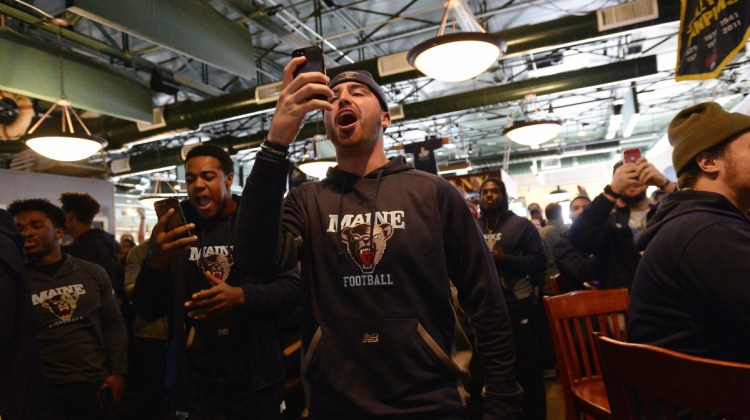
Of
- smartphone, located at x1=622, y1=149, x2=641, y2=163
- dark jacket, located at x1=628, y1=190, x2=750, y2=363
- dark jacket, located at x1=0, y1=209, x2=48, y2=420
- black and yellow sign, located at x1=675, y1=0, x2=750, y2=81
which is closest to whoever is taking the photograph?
dark jacket, located at x1=628, y1=190, x2=750, y2=363

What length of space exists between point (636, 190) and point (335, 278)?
2.46 meters

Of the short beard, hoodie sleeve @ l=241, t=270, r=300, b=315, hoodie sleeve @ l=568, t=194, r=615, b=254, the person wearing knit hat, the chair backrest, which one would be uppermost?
the person wearing knit hat

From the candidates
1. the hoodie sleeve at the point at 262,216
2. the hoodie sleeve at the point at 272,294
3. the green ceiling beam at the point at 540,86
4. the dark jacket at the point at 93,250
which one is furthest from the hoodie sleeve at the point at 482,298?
the green ceiling beam at the point at 540,86

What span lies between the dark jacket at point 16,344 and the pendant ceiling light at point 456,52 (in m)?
3.17

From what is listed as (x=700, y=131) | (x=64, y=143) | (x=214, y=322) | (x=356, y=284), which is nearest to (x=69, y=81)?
(x=64, y=143)

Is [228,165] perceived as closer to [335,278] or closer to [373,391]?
[335,278]

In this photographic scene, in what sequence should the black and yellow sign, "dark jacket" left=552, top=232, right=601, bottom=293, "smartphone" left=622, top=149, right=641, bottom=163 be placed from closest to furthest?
"smartphone" left=622, top=149, right=641, bottom=163 < the black and yellow sign < "dark jacket" left=552, top=232, right=601, bottom=293

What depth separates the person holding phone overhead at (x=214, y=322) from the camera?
1.80 meters

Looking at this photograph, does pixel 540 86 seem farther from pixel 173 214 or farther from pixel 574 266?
pixel 173 214

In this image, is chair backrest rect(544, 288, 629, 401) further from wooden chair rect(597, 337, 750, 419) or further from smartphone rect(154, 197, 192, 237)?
smartphone rect(154, 197, 192, 237)

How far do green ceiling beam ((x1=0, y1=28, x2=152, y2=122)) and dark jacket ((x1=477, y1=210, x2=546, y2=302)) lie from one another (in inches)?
232

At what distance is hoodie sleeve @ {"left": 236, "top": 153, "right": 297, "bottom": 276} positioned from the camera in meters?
1.21

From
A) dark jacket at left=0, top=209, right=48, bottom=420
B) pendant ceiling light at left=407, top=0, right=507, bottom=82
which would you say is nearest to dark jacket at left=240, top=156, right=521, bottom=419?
dark jacket at left=0, top=209, right=48, bottom=420

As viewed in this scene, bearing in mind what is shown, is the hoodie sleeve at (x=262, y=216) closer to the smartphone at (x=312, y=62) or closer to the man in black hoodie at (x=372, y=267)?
the man in black hoodie at (x=372, y=267)
